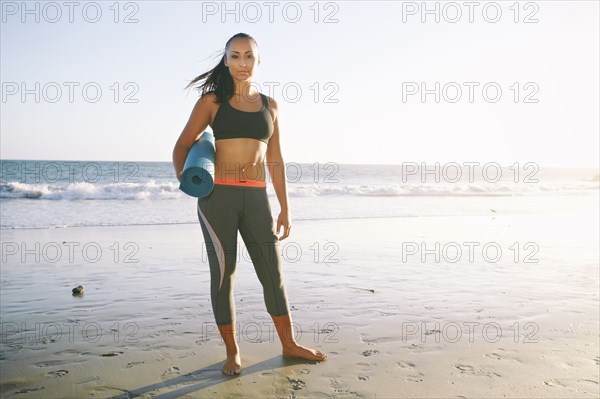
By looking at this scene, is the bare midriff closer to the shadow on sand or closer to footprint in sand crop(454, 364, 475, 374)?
the shadow on sand

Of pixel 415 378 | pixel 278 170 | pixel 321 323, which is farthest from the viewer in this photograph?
pixel 321 323

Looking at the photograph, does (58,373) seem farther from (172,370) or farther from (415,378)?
(415,378)

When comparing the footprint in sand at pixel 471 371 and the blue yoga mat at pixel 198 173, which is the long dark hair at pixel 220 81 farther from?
the footprint in sand at pixel 471 371

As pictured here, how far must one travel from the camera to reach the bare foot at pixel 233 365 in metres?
3.27

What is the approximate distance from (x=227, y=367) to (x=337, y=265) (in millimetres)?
3760

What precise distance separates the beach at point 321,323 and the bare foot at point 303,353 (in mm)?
53

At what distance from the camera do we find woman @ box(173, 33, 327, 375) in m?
3.36

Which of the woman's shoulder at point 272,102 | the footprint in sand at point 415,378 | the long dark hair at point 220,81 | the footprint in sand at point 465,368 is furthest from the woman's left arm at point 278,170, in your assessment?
the footprint in sand at point 465,368

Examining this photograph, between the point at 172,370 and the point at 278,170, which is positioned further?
the point at 278,170

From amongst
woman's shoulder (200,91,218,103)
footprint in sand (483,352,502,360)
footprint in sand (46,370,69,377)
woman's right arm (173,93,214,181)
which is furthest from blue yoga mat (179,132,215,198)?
footprint in sand (483,352,502,360)

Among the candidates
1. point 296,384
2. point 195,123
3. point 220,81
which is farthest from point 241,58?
point 296,384

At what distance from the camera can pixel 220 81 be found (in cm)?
345

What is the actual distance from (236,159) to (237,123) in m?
0.23

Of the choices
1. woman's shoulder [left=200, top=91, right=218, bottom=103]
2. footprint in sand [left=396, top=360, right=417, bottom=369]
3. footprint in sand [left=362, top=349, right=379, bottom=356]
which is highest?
woman's shoulder [left=200, top=91, right=218, bottom=103]
